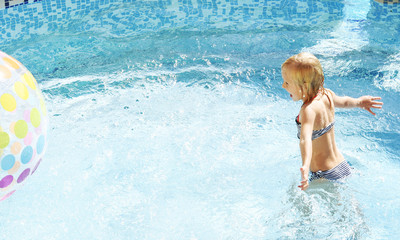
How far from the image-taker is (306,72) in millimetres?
2582

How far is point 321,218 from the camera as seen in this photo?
296 centimetres

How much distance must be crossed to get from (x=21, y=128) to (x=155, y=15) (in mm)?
4872

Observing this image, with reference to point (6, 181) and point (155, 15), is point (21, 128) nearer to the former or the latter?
point (6, 181)

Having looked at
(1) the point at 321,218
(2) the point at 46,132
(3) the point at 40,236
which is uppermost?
(2) the point at 46,132

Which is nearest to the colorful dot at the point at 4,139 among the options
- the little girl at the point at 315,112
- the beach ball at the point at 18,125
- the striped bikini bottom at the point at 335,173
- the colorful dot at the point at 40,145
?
the beach ball at the point at 18,125

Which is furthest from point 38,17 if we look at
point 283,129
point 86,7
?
point 283,129

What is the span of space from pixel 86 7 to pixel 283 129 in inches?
151

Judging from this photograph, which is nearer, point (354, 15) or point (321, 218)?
point (321, 218)

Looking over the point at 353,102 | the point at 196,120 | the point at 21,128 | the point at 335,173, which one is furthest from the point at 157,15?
the point at 21,128

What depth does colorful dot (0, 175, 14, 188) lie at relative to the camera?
2051 mm

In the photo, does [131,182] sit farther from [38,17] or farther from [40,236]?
[38,17]

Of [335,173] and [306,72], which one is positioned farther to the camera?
[335,173]

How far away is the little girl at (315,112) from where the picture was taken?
257cm

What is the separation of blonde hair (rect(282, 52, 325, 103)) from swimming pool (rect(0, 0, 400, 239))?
66 centimetres
